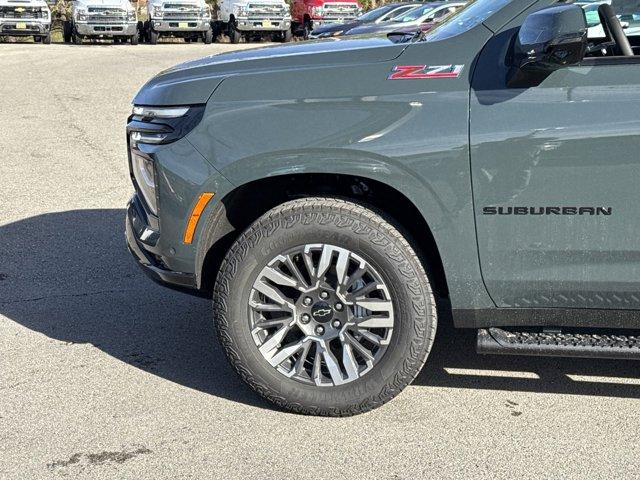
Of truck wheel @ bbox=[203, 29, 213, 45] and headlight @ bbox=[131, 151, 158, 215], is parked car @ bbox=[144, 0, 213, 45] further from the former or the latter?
headlight @ bbox=[131, 151, 158, 215]

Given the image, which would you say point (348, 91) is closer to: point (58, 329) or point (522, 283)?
point (522, 283)

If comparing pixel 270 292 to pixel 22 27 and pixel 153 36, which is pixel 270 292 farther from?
pixel 153 36

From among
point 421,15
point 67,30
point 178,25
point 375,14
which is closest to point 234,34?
point 178,25

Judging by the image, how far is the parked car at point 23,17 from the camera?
24969 mm

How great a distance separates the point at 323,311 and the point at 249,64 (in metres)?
1.11

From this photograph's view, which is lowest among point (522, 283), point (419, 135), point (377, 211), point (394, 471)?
point (394, 471)

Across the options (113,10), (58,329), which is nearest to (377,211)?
(58,329)

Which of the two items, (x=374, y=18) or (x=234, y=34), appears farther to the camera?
(x=234, y=34)

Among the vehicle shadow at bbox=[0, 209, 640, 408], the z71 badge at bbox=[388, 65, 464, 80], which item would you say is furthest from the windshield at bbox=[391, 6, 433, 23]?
the z71 badge at bbox=[388, 65, 464, 80]

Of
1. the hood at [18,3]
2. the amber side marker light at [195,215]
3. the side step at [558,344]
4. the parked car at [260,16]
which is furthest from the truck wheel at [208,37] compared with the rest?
the side step at [558,344]

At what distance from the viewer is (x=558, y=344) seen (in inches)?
152

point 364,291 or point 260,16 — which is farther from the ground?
point 260,16

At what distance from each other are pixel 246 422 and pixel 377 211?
1.05m

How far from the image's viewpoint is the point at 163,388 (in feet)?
14.6
